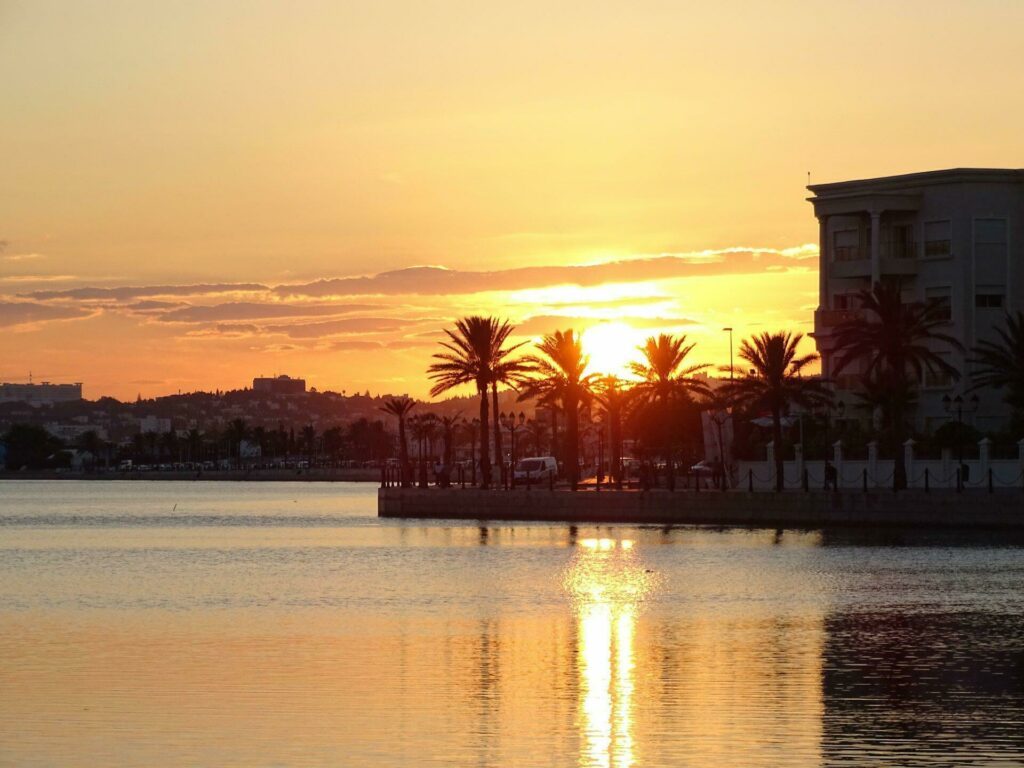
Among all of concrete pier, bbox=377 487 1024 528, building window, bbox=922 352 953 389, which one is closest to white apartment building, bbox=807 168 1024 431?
building window, bbox=922 352 953 389

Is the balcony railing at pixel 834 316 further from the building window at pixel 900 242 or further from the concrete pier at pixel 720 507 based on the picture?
the concrete pier at pixel 720 507

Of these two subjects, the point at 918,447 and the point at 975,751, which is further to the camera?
the point at 918,447

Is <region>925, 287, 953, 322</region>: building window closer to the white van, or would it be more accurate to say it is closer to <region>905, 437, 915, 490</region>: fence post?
<region>905, 437, 915, 490</region>: fence post

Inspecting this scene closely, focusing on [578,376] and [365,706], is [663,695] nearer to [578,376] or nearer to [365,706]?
[365,706]

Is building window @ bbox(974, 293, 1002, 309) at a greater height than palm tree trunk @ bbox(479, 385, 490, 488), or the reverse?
building window @ bbox(974, 293, 1002, 309)

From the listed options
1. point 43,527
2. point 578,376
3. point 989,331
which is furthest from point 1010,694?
point 43,527

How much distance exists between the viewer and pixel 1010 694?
81.4 ft

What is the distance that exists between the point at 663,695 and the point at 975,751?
6.03 meters

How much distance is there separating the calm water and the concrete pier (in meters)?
1.72

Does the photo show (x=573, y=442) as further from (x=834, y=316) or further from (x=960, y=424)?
(x=960, y=424)

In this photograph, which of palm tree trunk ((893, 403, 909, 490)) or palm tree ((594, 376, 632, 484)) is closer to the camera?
palm tree trunk ((893, 403, 909, 490))

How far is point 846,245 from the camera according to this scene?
8638cm

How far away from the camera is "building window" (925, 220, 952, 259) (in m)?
83.2

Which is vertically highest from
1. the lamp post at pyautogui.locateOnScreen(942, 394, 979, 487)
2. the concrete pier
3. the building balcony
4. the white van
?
the building balcony
